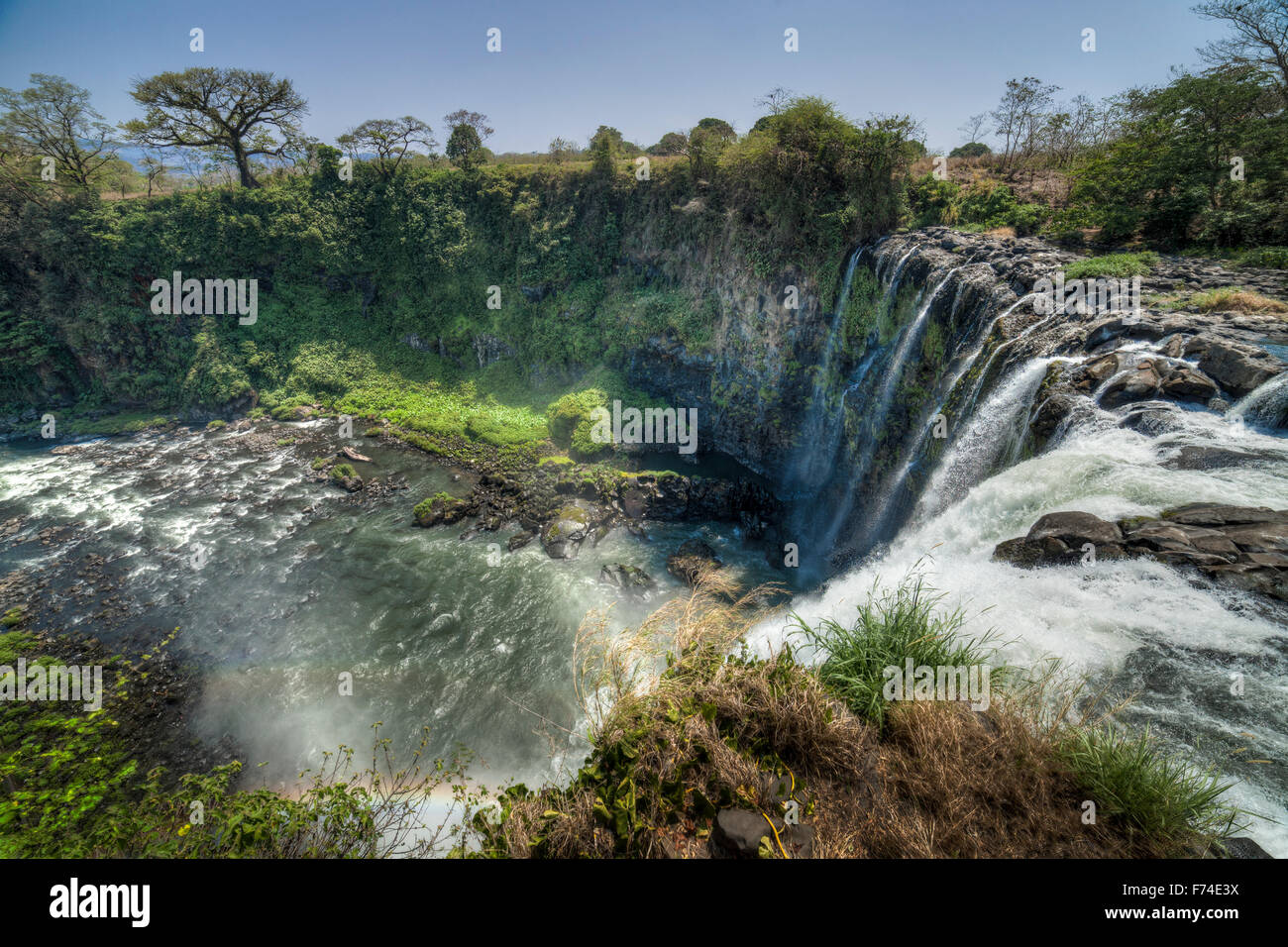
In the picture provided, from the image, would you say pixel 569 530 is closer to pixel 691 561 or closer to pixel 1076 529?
pixel 691 561

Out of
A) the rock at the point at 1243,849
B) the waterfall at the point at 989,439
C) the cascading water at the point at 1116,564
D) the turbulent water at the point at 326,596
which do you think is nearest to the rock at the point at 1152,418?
the cascading water at the point at 1116,564

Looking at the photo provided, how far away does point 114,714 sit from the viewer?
1006 cm

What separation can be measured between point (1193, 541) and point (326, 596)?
17856mm

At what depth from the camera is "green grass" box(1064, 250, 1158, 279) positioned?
10016 mm

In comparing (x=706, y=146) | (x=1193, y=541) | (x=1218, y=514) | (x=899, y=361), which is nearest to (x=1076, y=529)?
(x=1193, y=541)

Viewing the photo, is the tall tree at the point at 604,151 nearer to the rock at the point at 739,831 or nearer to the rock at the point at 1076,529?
the rock at the point at 1076,529

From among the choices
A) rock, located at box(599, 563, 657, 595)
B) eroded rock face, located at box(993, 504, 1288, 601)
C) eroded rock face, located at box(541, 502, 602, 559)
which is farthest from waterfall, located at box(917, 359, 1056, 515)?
eroded rock face, located at box(541, 502, 602, 559)

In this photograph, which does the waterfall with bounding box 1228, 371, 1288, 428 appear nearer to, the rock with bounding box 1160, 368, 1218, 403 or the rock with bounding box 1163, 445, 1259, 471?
the rock with bounding box 1160, 368, 1218, 403

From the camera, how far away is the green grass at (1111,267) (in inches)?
394

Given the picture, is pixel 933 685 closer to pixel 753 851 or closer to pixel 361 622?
pixel 753 851

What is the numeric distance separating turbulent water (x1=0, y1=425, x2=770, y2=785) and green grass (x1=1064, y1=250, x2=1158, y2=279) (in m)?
10.7

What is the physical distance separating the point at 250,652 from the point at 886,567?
15154 millimetres

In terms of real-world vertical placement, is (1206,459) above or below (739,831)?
above

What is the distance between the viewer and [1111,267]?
10.1 metres
